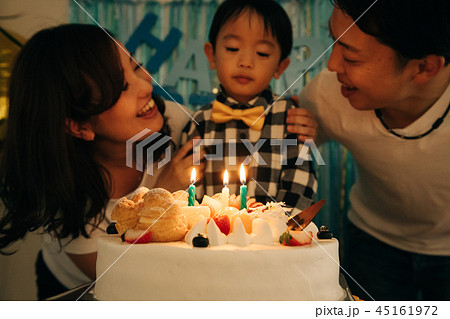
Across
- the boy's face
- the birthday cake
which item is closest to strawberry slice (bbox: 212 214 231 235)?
the birthday cake

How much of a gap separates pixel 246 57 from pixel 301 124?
0.73 feet

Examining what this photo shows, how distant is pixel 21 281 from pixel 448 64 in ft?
4.22

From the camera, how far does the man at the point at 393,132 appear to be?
99cm

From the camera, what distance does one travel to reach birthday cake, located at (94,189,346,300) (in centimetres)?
60

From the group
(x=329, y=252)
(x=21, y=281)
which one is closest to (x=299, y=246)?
(x=329, y=252)

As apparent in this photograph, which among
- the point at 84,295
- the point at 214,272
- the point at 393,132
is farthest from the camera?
the point at 393,132

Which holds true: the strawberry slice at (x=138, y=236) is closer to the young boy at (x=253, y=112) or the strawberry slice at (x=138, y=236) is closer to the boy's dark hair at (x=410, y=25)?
the young boy at (x=253, y=112)

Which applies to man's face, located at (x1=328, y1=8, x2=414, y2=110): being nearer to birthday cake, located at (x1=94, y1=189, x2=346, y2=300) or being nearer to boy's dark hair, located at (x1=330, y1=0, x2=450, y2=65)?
boy's dark hair, located at (x1=330, y1=0, x2=450, y2=65)

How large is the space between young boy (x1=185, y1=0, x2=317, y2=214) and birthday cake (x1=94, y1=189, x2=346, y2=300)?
30cm

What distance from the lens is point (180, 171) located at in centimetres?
Result: 108

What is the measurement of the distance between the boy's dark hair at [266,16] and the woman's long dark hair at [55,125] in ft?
0.97
